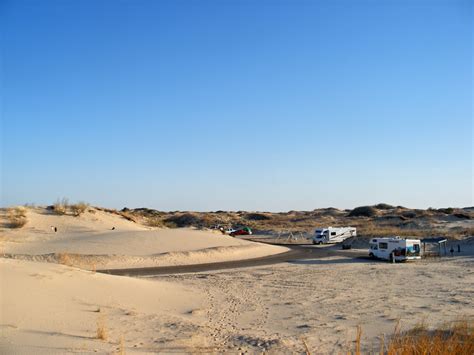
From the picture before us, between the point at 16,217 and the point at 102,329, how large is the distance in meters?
36.9

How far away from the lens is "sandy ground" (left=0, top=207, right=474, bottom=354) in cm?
1051

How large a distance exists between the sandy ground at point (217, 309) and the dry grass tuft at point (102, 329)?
0.19ft

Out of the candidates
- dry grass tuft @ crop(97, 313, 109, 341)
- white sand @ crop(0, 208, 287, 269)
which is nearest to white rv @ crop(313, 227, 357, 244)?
white sand @ crop(0, 208, 287, 269)

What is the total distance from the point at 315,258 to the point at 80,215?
26.8m

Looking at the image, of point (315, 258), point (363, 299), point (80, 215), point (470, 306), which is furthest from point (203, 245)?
point (470, 306)

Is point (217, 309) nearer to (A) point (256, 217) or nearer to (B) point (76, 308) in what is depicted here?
(B) point (76, 308)

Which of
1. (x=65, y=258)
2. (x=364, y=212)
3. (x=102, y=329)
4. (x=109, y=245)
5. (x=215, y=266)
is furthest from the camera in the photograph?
(x=364, y=212)

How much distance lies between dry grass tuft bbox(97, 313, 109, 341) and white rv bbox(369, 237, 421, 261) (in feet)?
84.8

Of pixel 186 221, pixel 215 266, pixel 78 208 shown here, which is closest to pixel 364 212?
pixel 186 221

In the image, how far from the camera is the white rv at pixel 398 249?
3353 centimetres

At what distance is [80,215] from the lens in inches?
1966

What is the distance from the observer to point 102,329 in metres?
10.6

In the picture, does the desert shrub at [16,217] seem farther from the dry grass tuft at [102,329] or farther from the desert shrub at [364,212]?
the desert shrub at [364,212]

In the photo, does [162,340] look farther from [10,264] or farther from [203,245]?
[203,245]
